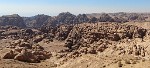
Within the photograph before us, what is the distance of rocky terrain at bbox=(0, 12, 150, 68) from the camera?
28.7m

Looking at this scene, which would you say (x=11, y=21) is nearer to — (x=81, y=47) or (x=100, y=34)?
(x=100, y=34)

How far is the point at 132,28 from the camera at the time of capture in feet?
253

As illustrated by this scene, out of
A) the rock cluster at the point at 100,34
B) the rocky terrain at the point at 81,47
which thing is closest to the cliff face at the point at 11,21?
the rocky terrain at the point at 81,47

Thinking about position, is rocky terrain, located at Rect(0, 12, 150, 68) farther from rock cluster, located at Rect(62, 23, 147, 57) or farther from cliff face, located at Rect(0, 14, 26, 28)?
cliff face, located at Rect(0, 14, 26, 28)

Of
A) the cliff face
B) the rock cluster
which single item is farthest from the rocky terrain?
the cliff face

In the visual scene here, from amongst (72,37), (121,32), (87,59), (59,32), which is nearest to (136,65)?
(87,59)

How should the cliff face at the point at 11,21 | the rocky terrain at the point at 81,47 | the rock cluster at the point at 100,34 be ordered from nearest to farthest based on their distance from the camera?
1. the rocky terrain at the point at 81,47
2. the rock cluster at the point at 100,34
3. the cliff face at the point at 11,21

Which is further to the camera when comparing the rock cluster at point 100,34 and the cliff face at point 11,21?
the cliff face at point 11,21

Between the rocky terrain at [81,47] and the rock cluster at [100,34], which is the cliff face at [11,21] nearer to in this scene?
the rocky terrain at [81,47]

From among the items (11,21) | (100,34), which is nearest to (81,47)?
(100,34)


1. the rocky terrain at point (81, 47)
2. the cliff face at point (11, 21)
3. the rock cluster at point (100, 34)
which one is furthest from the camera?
the cliff face at point (11, 21)

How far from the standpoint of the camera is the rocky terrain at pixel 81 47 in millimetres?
28703

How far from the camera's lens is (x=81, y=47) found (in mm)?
62750

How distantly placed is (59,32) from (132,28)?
24.2m
